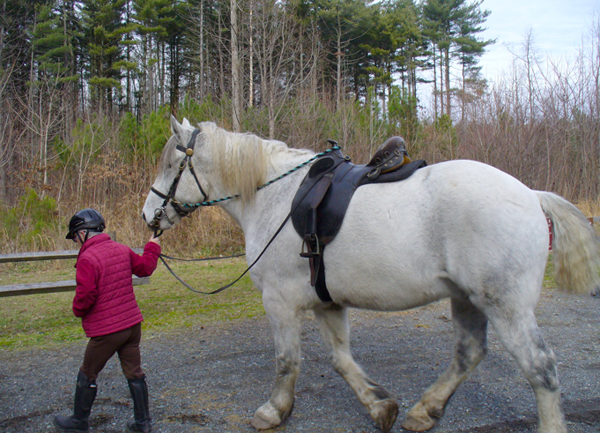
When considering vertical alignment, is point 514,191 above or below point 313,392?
above

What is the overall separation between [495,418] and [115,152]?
1255cm

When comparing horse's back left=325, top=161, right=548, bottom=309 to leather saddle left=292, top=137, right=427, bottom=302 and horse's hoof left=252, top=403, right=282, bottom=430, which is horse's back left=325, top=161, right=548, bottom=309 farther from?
horse's hoof left=252, top=403, right=282, bottom=430

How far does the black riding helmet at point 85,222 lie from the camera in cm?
289

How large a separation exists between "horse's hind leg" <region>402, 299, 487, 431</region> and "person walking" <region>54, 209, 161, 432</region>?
1.83 meters

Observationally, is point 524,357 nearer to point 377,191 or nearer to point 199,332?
point 377,191

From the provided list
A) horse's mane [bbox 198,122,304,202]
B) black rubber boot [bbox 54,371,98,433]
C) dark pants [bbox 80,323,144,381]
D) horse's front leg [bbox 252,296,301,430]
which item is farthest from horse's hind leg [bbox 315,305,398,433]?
black rubber boot [bbox 54,371,98,433]

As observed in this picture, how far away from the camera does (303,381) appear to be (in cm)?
370

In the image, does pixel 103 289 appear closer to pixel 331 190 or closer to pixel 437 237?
pixel 331 190

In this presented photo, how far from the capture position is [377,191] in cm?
275

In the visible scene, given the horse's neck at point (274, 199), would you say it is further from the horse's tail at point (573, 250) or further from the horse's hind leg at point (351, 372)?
the horse's tail at point (573, 250)

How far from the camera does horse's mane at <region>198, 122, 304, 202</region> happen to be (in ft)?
10.8

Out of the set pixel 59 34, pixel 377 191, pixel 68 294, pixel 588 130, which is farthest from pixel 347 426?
pixel 59 34

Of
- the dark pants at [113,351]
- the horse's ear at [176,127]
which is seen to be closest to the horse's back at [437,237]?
the dark pants at [113,351]

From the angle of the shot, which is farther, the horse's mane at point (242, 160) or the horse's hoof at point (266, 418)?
the horse's mane at point (242, 160)
